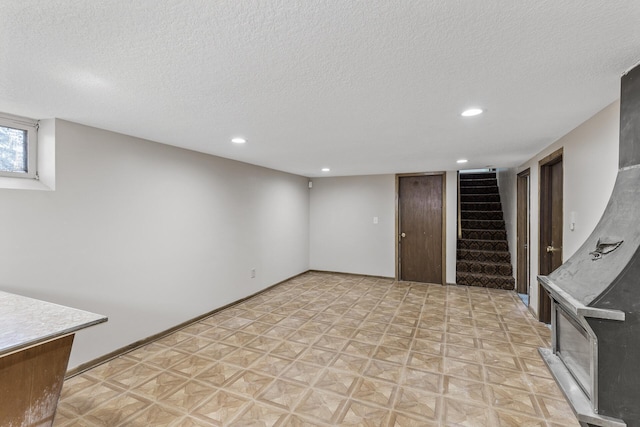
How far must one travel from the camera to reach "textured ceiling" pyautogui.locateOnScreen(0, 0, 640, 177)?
108 cm

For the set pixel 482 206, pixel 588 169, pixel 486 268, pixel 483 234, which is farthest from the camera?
pixel 482 206

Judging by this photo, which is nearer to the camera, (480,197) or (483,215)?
(483,215)

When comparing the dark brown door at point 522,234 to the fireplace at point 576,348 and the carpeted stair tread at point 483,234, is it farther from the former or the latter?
the fireplace at point 576,348

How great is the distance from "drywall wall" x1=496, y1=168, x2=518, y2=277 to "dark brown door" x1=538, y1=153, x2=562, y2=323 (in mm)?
1378

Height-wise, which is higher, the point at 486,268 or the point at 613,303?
A: the point at 613,303

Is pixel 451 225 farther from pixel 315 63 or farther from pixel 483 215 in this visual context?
pixel 315 63

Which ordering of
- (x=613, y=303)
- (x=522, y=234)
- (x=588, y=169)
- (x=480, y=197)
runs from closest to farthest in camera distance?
1. (x=613, y=303)
2. (x=588, y=169)
3. (x=522, y=234)
4. (x=480, y=197)

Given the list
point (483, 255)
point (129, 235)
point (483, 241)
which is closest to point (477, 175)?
point (483, 241)

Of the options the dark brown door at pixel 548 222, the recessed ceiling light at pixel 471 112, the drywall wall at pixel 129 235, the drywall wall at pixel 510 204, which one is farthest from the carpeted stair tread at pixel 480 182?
the recessed ceiling light at pixel 471 112

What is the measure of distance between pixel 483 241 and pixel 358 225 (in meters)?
2.38

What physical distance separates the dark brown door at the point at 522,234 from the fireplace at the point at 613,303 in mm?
3088

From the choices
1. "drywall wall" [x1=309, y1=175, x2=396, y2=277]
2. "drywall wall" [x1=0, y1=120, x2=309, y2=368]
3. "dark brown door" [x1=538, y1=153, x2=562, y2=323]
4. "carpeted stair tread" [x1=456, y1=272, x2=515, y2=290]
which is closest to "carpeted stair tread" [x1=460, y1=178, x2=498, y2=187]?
"drywall wall" [x1=309, y1=175, x2=396, y2=277]

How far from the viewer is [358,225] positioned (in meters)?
6.00

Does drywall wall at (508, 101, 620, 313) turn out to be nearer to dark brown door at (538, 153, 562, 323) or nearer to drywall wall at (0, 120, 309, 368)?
dark brown door at (538, 153, 562, 323)
